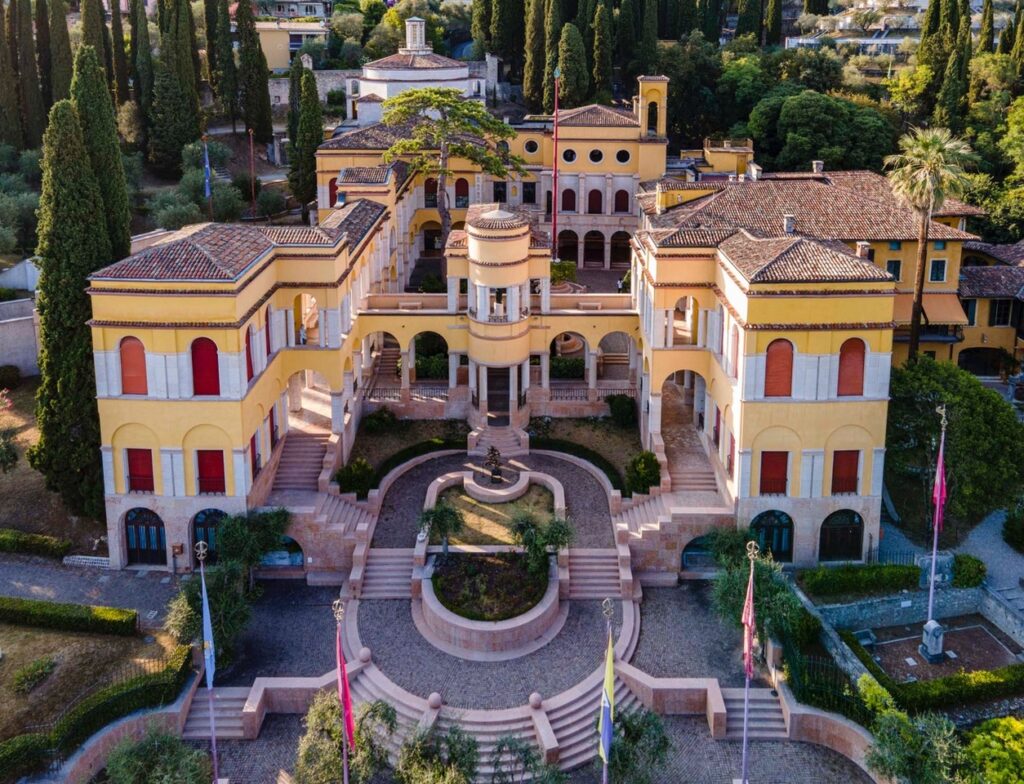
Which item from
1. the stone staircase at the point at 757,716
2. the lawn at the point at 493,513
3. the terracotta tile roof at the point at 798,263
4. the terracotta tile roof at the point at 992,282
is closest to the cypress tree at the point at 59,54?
the lawn at the point at 493,513

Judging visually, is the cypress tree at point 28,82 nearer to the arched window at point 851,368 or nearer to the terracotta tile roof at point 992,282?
the arched window at point 851,368

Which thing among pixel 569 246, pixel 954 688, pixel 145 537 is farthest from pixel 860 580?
pixel 569 246

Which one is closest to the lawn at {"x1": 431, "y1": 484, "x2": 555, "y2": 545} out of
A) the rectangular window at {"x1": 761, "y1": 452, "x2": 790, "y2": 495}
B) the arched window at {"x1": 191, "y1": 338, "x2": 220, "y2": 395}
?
the rectangular window at {"x1": 761, "y1": 452, "x2": 790, "y2": 495}

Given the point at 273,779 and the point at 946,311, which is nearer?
the point at 273,779

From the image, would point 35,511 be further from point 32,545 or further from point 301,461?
point 301,461

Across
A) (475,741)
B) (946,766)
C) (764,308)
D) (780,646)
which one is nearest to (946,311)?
(764,308)

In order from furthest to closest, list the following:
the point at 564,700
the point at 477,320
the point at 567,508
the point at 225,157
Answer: the point at 225,157
the point at 477,320
the point at 567,508
the point at 564,700

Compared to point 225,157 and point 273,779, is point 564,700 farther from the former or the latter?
point 225,157
